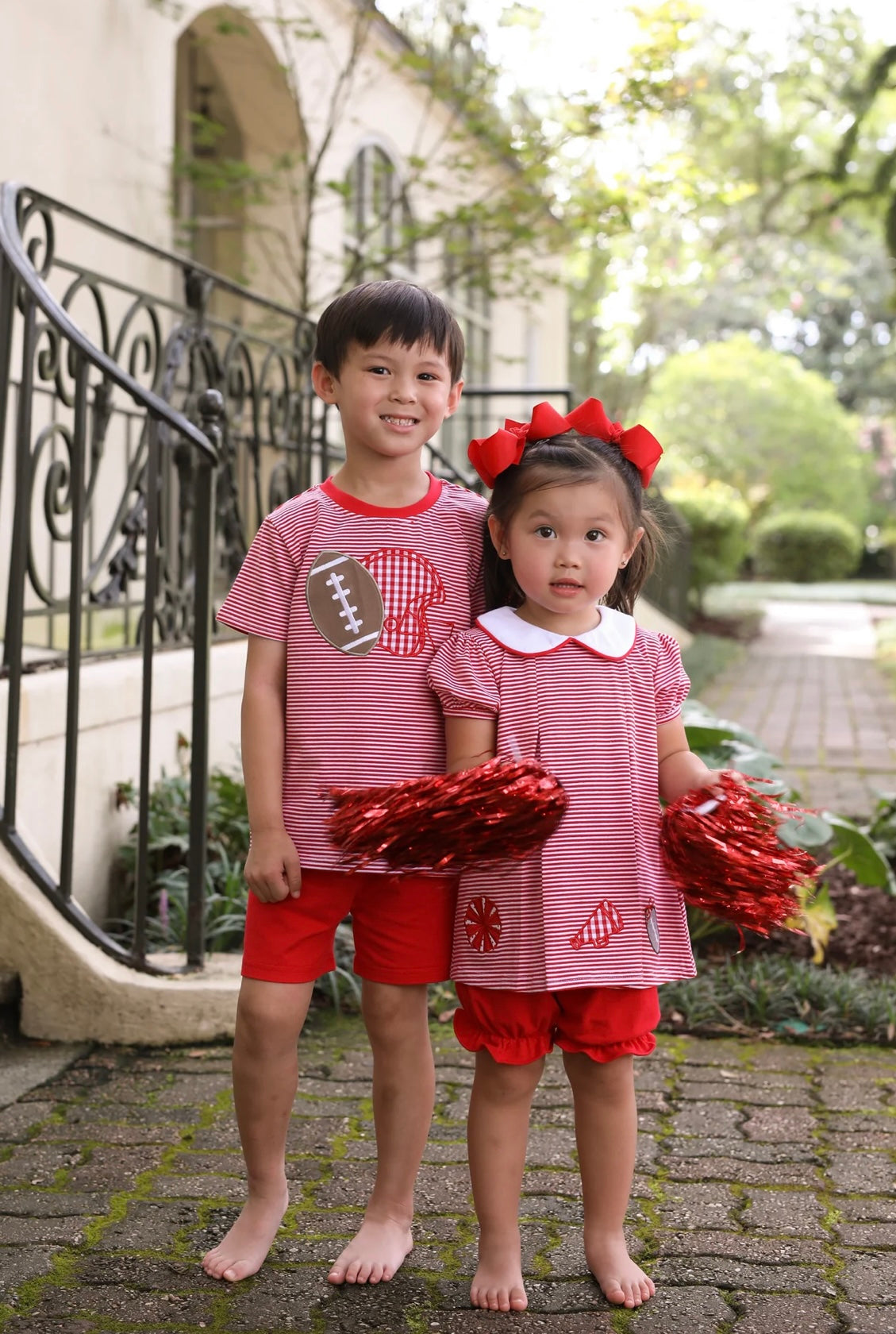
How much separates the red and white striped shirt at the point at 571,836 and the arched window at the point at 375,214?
6.30 m

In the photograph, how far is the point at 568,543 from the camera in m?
2.03

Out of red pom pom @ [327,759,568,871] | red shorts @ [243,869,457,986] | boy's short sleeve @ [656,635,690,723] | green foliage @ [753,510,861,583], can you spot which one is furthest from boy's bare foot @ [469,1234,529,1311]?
green foliage @ [753,510,861,583]

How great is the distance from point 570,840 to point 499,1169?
1.69 feet

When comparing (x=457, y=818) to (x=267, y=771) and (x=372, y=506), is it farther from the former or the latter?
(x=372, y=506)

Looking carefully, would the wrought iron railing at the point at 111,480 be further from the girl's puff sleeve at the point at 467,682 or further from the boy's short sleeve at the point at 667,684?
the boy's short sleeve at the point at 667,684

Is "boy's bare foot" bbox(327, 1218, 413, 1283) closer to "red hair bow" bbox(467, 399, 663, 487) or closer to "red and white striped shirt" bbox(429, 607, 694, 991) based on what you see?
"red and white striped shirt" bbox(429, 607, 694, 991)

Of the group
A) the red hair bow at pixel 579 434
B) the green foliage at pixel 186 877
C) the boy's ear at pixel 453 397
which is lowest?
the green foliage at pixel 186 877

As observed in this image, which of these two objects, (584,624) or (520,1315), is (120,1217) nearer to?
(520,1315)

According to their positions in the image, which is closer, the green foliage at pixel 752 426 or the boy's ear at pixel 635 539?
the boy's ear at pixel 635 539

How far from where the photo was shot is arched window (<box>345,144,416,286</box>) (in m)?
8.48

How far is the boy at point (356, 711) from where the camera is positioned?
211 cm

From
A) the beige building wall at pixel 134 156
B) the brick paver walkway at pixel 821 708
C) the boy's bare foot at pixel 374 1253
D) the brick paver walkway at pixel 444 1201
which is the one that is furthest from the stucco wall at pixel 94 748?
the brick paver walkway at pixel 821 708

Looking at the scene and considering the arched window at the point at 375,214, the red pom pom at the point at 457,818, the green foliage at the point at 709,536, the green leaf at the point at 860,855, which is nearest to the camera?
the red pom pom at the point at 457,818

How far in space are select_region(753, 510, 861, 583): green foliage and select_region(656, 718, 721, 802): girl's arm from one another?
80.8 ft
